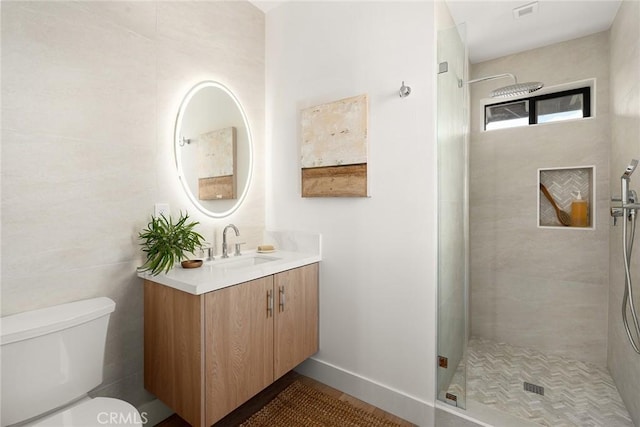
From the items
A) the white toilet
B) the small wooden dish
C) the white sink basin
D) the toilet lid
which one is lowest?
the toilet lid

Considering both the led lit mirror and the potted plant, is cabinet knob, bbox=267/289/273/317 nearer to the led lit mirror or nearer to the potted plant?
the potted plant

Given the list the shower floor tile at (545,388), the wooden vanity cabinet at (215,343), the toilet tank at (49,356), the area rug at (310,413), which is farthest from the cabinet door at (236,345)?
the shower floor tile at (545,388)

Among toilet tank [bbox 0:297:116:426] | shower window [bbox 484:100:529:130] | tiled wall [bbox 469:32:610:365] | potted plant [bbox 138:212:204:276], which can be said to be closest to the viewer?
toilet tank [bbox 0:297:116:426]

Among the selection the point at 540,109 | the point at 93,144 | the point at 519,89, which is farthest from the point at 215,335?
the point at 540,109

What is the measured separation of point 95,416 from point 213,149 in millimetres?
1464

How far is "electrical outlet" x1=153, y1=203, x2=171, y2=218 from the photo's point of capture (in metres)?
1.67

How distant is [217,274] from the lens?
1.50 m

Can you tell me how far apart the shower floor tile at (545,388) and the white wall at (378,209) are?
1.29 feet

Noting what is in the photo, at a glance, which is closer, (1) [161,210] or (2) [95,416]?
(2) [95,416]

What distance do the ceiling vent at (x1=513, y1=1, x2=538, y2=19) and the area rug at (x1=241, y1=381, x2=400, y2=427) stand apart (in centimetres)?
267

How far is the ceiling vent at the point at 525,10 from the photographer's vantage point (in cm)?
190

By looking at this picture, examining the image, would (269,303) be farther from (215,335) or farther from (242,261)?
(242,261)

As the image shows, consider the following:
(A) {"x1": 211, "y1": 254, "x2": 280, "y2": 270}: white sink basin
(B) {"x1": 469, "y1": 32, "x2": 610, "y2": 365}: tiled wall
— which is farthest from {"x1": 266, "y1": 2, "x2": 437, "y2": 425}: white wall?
(B) {"x1": 469, "y1": 32, "x2": 610, "y2": 365}: tiled wall

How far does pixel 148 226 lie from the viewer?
1631mm
